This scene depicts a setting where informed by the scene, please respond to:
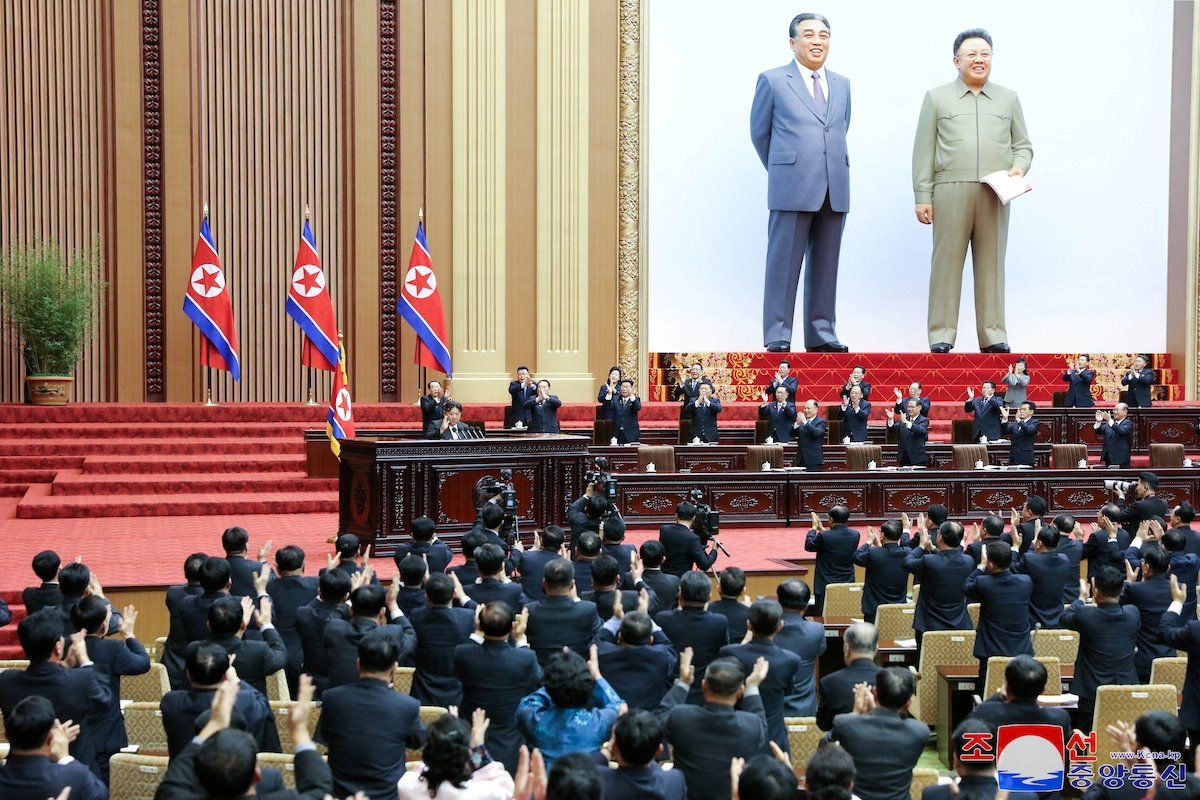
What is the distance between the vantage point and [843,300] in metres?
19.5

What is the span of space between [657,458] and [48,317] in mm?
6766

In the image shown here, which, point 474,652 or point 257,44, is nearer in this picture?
point 474,652

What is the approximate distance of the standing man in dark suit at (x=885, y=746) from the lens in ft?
12.2

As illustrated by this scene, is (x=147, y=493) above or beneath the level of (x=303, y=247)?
beneath

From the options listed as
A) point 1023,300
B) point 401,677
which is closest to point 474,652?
point 401,677

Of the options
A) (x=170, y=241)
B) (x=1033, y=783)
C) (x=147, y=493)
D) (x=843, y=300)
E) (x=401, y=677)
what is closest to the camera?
(x=1033, y=783)

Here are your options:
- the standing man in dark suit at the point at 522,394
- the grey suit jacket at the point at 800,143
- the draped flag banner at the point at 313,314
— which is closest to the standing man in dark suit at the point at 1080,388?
the grey suit jacket at the point at 800,143

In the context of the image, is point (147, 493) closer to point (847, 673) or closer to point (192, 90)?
point (192, 90)

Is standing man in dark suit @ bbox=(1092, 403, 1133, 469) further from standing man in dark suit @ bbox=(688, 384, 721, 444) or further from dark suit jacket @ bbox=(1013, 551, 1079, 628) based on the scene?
dark suit jacket @ bbox=(1013, 551, 1079, 628)

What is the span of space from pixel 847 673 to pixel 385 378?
493 inches

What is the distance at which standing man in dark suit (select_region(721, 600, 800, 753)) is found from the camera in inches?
178

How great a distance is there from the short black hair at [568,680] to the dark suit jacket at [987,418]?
11278mm

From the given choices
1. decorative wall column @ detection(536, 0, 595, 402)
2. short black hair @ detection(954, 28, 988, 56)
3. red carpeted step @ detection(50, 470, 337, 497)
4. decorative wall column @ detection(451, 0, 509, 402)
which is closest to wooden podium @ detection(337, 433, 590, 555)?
red carpeted step @ detection(50, 470, 337, 497)

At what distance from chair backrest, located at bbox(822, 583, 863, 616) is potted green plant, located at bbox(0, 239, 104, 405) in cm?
993
